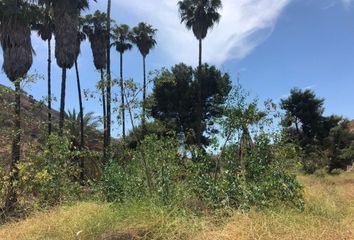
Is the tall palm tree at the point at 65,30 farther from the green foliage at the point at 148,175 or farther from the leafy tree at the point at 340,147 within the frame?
the leafy tree at the point at 340,147

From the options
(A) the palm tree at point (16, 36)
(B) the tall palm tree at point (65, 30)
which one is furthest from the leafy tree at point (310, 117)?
(A) the palm tree at point (16, 36)

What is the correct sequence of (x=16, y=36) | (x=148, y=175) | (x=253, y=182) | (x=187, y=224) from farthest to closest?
(x=16, y=36), (x=148, y=175), (x=253, y=182), (x=187, y=224)

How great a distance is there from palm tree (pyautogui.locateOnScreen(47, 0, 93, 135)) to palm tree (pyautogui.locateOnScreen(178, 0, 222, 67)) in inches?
466

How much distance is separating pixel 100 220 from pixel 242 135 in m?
3.82

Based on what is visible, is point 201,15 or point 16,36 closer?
point 16,36

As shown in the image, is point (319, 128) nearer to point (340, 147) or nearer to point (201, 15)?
point (340, 147)

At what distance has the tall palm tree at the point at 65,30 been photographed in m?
27.6

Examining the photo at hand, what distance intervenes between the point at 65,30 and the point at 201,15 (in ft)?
43.1

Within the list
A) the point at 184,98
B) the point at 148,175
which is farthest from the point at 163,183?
the point at 184,98

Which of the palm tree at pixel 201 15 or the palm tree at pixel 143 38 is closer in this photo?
the palm tree at pixel 201 15

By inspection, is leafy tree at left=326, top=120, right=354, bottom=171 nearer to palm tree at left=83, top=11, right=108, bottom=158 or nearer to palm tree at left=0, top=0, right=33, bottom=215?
palm tree at left=83, top=11, right=108, bottom=158

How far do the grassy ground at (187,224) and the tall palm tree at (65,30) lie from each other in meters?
18.5

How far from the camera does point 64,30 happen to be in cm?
2841

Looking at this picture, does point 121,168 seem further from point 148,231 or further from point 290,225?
point 290,225
